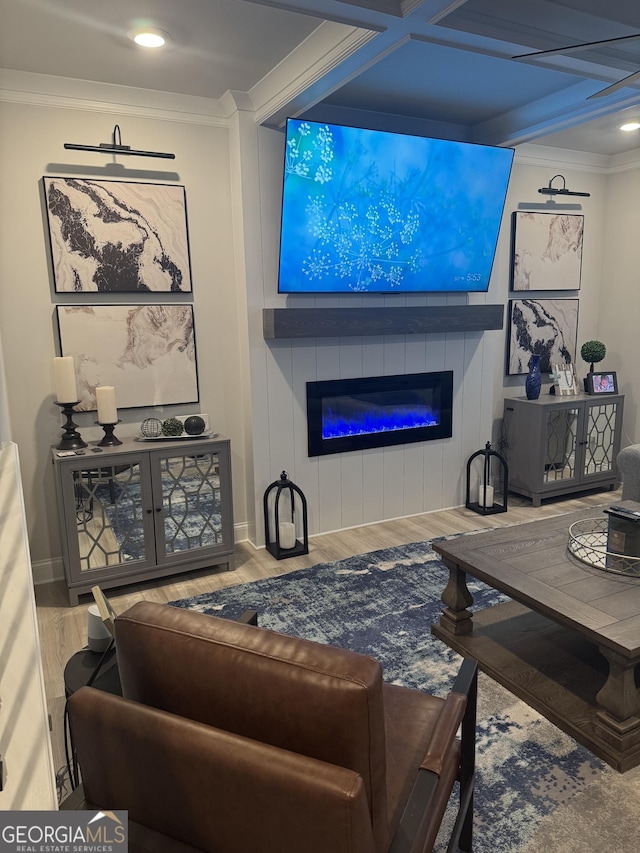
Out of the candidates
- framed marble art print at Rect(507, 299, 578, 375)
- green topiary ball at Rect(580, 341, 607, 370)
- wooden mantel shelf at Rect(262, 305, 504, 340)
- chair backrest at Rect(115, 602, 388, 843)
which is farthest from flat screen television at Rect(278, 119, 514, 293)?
chair backrest at Rect(115, 602, 388, 843)

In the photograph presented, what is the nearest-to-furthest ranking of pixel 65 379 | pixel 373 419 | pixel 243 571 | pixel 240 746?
pixel 240 746 → pixel 65 379 → pixel 243 571 → pixel 373 419

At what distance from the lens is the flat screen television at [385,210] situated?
331cm

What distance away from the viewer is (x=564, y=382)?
4676 mm

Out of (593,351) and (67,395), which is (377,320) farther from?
(593,351)

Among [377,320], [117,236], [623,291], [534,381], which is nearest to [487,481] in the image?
[534,381]

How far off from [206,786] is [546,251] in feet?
15.3

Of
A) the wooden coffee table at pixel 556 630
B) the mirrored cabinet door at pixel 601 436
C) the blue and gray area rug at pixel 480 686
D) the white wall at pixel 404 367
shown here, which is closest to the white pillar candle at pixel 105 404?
the white wall at pixel 404 367

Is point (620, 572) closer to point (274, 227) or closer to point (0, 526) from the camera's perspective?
point (0, 526)

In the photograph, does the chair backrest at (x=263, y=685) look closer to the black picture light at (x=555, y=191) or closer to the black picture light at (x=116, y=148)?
the black picture light at (x=116, y=148)

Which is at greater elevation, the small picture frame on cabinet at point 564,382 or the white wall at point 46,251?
the white wall at point 46,251

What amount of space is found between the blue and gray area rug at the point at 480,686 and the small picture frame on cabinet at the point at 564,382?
6.17 feet

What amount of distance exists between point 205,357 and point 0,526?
2.55 metres

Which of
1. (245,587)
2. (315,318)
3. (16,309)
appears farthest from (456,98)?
(245,587)

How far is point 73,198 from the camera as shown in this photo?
3088 mm
